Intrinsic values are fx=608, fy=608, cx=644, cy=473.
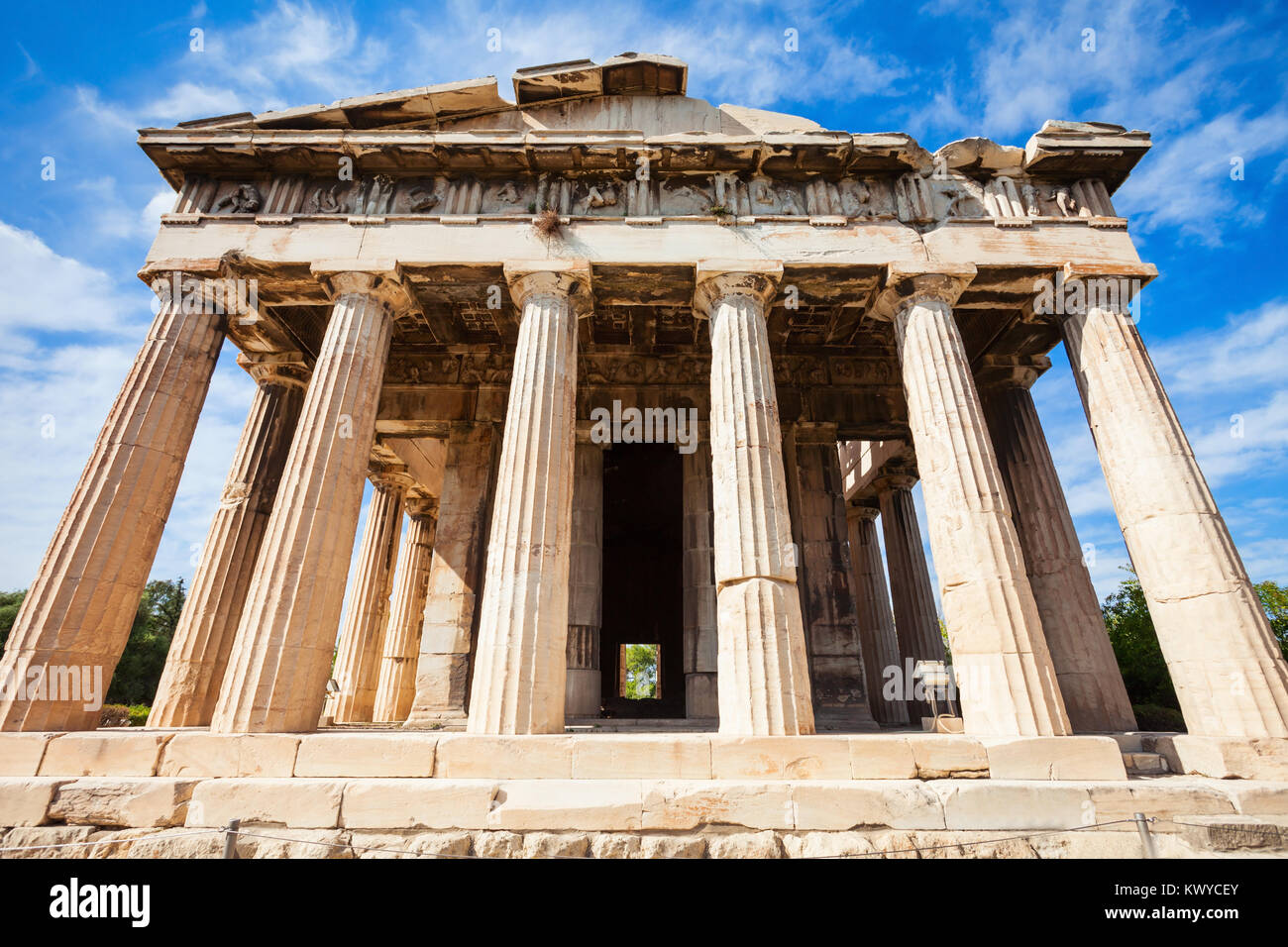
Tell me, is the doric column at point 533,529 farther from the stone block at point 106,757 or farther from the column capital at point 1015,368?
the column capital at point 1015,368

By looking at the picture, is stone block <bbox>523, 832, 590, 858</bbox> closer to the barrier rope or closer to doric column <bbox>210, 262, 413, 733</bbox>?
the barrier rope

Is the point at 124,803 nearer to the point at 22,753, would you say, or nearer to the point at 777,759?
the point at 22,753

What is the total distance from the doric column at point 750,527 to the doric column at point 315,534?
6051 mm

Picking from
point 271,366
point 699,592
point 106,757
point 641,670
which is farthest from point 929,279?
point 641,670

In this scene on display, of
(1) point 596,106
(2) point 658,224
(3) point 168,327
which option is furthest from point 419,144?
(3) point 168,327

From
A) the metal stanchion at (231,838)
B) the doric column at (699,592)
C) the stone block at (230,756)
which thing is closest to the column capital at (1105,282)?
the doric column at (699,592)

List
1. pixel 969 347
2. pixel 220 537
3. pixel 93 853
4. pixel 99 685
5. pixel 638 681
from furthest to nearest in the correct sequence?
pixel 638 681
pixel 969 347
pixel 220 537
pixel 99 685
pixel 93 853

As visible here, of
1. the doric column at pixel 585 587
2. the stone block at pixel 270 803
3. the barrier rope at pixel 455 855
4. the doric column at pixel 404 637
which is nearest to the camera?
the barrier rope at pixel 455 855

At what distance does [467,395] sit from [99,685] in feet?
30.2

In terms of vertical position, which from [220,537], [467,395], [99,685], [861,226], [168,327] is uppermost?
[861,226]

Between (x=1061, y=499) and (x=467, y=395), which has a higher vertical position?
(x=467, y=395)

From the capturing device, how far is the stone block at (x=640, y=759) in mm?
7594

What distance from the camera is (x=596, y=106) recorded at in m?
13.4
